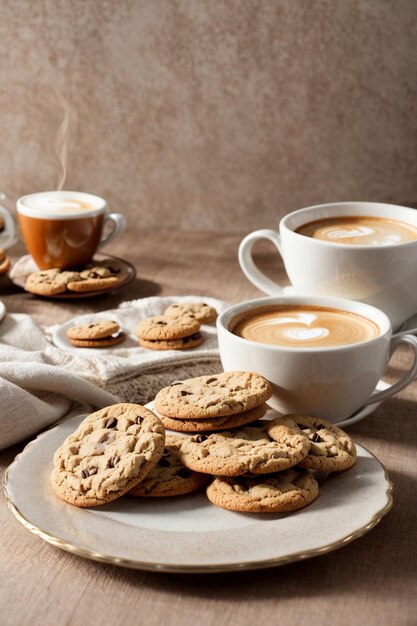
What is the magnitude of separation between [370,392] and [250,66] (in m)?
1.23

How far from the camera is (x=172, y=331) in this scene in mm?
1121

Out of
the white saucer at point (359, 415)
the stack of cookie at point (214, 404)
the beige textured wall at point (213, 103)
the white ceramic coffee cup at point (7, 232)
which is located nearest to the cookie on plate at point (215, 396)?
the stack of cookie at point (214, 404)

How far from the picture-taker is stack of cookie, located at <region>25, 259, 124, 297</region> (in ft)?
4.50

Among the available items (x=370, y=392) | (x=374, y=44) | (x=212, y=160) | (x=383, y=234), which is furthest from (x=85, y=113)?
(x=370, y=392)

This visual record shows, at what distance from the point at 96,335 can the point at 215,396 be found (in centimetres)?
38

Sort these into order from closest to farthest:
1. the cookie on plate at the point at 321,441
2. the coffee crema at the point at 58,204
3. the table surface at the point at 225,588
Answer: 1. the table surface at the point at 225,588
2. the cookie on plate at the point at 321,441
3. the coffee crema at the point at 58,204

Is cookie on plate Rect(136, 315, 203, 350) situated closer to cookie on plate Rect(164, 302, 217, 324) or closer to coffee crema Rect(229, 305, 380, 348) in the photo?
cookie on plate Rect(164, 302, 217, 324)

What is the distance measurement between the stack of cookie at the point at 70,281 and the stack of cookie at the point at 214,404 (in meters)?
0.57

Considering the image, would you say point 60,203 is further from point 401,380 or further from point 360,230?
point 401,380

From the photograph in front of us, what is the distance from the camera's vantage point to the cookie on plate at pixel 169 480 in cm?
75

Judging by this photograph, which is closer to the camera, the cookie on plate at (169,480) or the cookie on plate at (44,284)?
the cookie on plate at (169,480)

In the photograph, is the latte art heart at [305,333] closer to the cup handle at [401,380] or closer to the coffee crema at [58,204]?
the cup handle at [401,380]

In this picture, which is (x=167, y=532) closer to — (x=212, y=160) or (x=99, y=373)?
(x=99, y=373)

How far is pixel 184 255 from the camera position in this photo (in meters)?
1.72
